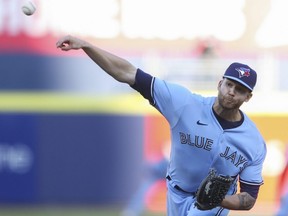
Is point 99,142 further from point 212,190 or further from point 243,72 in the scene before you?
point 212,190

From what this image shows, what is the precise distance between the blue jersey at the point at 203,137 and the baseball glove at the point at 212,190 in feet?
1.11

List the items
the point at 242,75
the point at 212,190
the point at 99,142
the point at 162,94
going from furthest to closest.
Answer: the point at 99,142 < the point at 162,94 < the point at 242,75 < the point at 212,190

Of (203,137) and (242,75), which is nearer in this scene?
(242,75)

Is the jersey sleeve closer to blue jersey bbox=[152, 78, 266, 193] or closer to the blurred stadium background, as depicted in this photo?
blue jersey bbox=[152, 78, 266, 193]

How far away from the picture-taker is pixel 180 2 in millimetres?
20328

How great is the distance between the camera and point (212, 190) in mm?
6812

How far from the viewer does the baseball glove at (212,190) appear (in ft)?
22.4

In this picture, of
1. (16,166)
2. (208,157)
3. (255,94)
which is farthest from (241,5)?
(208,157)

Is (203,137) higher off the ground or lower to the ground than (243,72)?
lower

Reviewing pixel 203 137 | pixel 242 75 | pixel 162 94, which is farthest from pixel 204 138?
pixel 242 75

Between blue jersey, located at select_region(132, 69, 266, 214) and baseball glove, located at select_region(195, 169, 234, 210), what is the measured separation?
34cm

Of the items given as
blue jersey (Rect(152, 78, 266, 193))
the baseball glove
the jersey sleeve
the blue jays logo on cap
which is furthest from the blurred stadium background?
the blue jays logo on cap

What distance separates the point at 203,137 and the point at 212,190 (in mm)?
570

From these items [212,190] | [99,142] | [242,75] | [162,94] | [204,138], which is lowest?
[99,142]
